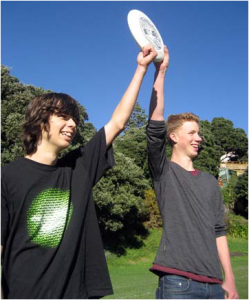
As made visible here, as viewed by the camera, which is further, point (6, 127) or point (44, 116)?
point (6, 127)

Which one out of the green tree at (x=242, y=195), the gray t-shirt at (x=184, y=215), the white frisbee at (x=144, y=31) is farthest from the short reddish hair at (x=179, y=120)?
the green tree at (x=242, y=195)

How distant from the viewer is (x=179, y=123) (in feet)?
9.84

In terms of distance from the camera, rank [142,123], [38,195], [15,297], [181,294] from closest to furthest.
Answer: [15,297], [38,195], [181,294], [142,123]

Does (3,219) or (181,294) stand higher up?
(3,219)

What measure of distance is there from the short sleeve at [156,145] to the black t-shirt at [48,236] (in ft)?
2.23

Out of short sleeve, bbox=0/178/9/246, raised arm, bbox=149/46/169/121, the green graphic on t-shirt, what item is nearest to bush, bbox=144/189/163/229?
raised arm, bbox=149/46/169/121

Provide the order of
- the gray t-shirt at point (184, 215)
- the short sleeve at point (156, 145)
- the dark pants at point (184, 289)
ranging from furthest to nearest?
the short sleeve at point (156, 145)
the gray t-shirt at point (184, 215)
the dark pants at point (184, 289)

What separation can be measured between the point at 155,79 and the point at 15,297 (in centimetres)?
181

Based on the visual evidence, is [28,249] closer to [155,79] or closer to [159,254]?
[159,254]

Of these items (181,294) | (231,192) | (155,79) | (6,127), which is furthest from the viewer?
(231,192)

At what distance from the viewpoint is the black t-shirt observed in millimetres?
1743

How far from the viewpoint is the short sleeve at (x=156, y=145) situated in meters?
2.53

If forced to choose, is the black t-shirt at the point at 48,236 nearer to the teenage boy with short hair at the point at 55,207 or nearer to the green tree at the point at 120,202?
the teenage boy with short hair at the point at 55,207

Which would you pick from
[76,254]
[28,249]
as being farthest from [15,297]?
[76,254]
